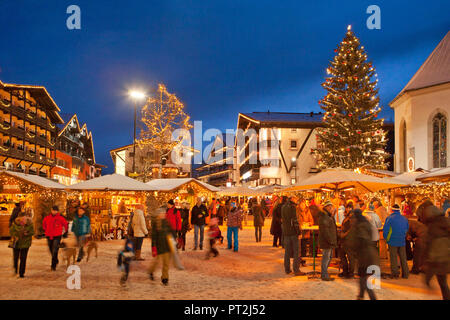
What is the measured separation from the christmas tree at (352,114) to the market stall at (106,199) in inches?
627

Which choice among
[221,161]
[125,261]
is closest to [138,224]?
[125,261]

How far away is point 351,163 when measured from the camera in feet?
101

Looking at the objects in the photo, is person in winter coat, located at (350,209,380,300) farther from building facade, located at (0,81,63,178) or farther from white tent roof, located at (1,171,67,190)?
building facade, located at (0,81,63,178)

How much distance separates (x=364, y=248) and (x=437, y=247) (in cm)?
111

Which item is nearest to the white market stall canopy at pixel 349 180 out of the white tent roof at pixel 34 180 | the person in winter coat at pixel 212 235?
the person in winter coat at pixel 212 235

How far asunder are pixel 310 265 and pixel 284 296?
172 inches

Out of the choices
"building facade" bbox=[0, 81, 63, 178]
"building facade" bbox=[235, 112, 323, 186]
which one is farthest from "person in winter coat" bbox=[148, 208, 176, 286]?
"building facade" bbox=[235, 112, 323, 186]

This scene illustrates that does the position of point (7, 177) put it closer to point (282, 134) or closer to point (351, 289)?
point (351, 289)

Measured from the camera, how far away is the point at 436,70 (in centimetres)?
3306

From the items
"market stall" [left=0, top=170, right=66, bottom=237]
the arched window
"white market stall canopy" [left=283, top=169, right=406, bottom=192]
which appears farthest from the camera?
the arched window

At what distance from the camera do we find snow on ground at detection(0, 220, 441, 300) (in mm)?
8273

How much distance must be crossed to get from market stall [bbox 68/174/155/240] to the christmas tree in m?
15.9

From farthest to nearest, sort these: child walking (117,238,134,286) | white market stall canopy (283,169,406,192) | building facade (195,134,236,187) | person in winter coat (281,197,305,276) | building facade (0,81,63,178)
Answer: building facade (195,134,236,187)
building facade (0,81,63,178)
white market stall canopy (283,169,406,192)
person in winter coat (281,197,305,276)
child walking (117,238,134,286)

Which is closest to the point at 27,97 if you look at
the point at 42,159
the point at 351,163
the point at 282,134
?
the point at 42,159
